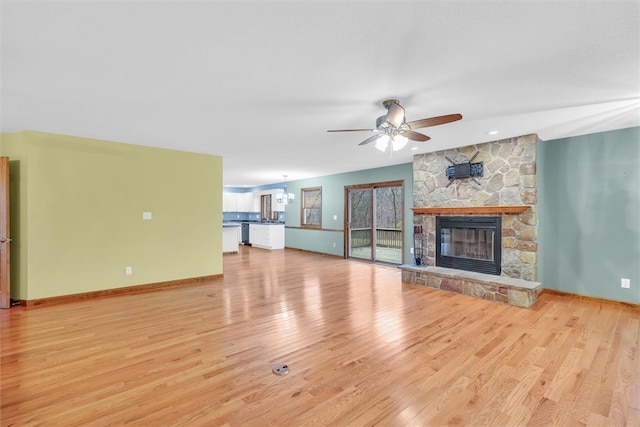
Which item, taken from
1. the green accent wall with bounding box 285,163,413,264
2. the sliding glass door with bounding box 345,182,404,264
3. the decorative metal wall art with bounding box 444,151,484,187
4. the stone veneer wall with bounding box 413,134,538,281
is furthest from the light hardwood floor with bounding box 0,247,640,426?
the sliding glass door with bounding box 345,182,404,264

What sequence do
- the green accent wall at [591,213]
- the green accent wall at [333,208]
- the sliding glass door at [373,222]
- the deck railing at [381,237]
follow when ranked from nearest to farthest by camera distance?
the green accent wall at [591,213], the green accent wall at [333,208], the sliding glass door at [373,222], the deck railing at [381,237]

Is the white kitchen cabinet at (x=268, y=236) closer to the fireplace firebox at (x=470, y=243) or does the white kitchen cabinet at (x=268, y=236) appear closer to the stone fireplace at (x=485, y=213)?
the stone fireplace at (x=485, y=213)

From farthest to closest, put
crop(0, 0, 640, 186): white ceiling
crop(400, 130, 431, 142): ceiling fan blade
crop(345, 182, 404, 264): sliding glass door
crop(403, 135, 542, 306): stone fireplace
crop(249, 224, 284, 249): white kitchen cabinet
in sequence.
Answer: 1. crop(249, 224, 284, 249): white kitchen cabinet
2. crop(345, 182, 404, 264): sliding glass door
3. crop(403, 135, 542, 306): stone fireplace
4. crop(400, 130, 431, 142): ceiling fan blade
5. crop(0, 0, 640, 186): white ceiling

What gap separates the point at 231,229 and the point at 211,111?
18.9ft

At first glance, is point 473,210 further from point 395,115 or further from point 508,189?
point 395,115

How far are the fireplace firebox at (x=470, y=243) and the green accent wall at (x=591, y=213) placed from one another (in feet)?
2.07

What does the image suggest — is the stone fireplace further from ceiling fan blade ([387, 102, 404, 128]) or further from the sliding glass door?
ceiling fan blade ([387, 102, 404, 128])

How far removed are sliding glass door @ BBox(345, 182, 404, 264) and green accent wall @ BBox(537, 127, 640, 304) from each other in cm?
332

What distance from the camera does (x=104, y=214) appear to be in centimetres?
441

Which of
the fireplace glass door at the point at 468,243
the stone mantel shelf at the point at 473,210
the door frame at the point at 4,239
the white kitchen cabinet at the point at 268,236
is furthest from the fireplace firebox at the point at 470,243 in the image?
the door frame at the point at 4,239

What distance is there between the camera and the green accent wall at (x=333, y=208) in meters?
6.54

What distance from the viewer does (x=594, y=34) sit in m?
1.84

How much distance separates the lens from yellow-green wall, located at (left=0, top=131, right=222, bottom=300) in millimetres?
3957

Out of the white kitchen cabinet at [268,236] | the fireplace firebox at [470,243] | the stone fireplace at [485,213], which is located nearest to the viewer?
the stone fireplace at [485,213]
